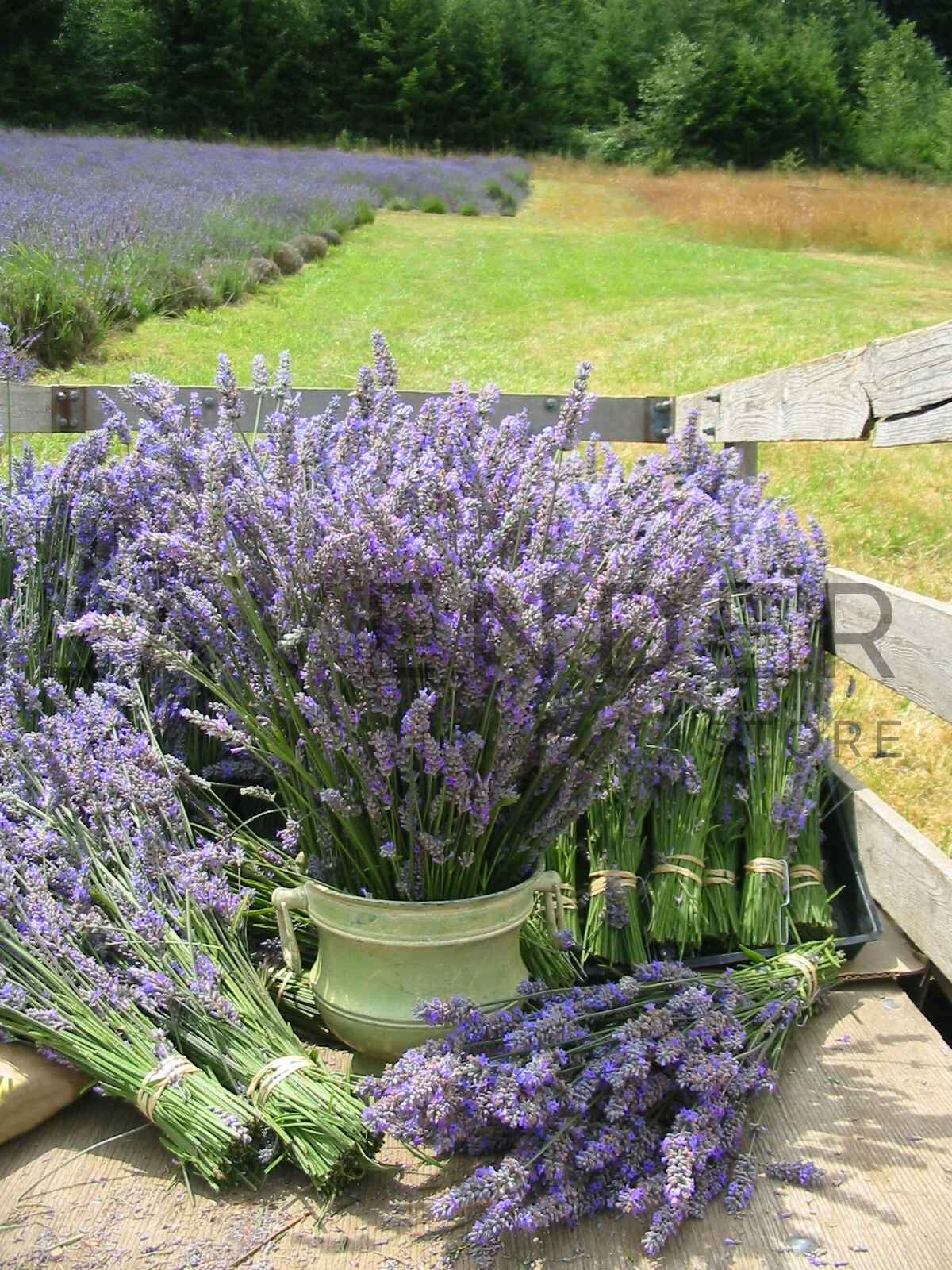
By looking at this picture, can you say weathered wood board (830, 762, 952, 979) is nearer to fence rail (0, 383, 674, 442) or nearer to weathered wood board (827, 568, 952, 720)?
weathered wood board (827, 568, 952, 720)

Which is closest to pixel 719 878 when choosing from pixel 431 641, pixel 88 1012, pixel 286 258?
pixel 431 641

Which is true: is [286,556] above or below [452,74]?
below

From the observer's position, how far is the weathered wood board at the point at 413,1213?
46.8 inches

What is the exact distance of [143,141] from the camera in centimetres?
1555

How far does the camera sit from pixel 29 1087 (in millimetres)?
1404

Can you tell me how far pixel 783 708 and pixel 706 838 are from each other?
0.28m

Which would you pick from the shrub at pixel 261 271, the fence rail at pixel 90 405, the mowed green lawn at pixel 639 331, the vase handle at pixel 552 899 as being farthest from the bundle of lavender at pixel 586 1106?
the shrub at pixel 261 271

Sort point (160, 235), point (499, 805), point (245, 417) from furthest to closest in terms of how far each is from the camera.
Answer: point (160, 235), point (245, 417), point (499, 805)

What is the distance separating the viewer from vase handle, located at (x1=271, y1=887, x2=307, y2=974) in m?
1.56

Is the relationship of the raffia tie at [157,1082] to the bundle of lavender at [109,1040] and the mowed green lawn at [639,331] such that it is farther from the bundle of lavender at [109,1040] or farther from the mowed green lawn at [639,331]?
the mowed green lawn at [639,331]

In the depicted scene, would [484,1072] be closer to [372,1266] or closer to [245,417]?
[372,1266]

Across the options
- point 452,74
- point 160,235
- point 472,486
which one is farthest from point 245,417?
point 452,74

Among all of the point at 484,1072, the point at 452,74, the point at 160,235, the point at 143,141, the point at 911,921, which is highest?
the point at 452,74

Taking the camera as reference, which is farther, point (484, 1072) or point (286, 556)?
point (286, 556)
